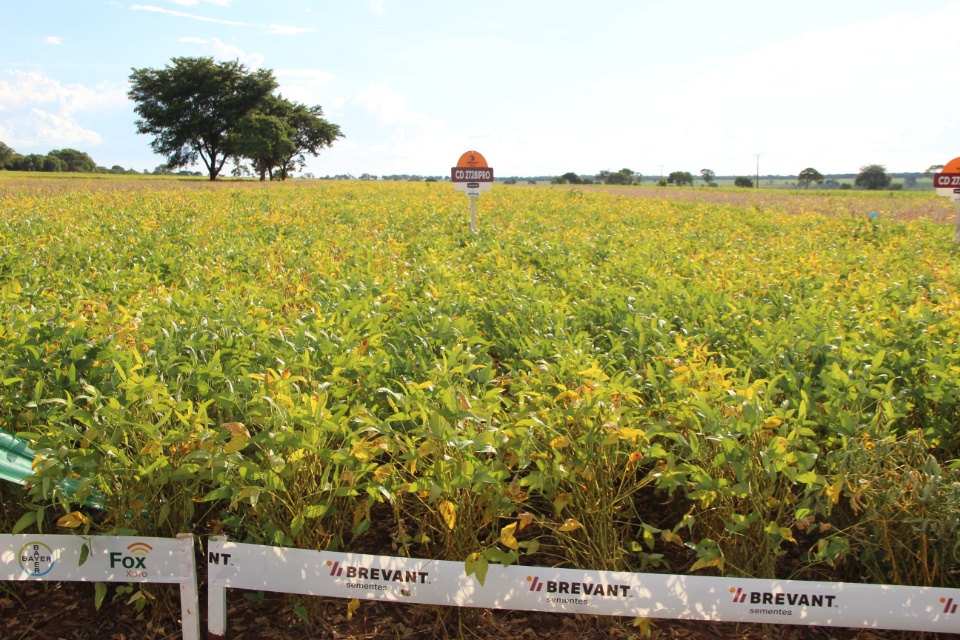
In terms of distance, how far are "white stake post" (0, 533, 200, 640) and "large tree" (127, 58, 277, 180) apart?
204 feet

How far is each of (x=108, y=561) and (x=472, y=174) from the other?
9.90 metres

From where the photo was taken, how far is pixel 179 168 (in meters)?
61.0

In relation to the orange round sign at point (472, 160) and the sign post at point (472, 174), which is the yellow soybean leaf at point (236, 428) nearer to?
the sign post at point (472, 174)

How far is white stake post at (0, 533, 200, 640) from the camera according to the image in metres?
2.51

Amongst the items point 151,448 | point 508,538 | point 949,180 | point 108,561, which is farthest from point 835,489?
point 949,180

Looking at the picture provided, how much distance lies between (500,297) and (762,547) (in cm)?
293

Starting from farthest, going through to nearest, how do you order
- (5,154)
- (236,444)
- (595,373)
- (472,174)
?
(5,154)
(472,174)
(595,373)
(236,444)

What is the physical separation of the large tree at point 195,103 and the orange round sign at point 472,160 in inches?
2114

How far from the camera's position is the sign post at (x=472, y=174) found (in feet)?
38.4

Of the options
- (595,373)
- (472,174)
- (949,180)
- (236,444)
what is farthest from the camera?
(949,180)

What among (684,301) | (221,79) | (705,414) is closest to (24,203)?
(684,301)

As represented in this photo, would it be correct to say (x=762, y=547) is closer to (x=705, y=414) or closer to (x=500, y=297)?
(x=705, y=414)

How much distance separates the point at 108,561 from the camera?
2553 millimetres

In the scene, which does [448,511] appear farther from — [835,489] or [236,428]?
[835,489]
